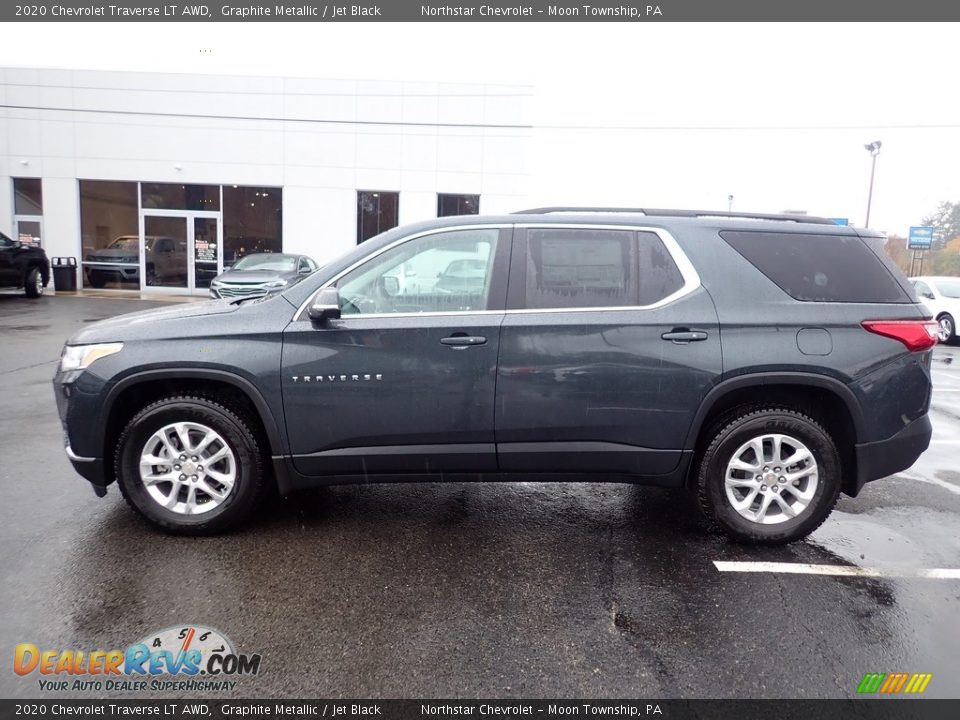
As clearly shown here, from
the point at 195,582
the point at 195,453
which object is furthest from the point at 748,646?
the point at 195,453

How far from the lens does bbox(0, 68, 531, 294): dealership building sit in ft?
63.2

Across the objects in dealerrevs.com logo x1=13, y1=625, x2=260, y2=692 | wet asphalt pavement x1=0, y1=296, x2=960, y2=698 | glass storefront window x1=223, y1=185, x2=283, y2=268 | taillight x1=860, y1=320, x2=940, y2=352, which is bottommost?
dealerrevs.com logo x1=13, y1=625, x2=260, y2=692

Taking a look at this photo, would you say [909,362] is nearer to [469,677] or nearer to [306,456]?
[469,677]

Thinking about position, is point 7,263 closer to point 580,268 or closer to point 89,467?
point 89,467

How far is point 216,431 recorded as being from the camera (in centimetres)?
364

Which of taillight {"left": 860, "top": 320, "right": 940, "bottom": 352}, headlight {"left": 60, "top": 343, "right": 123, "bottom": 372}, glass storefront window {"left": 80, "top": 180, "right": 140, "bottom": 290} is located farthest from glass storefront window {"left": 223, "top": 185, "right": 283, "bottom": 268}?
taillight {"left": 860, "top": 320, "right": 940, "bottom": 352}

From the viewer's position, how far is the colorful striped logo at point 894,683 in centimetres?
254

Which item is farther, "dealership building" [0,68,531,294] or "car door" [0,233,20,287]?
"dealership building" [0,68,531,294]

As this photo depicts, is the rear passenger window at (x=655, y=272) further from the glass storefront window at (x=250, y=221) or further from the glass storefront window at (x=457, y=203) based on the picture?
the glass storefront window at (x=250, y=221)

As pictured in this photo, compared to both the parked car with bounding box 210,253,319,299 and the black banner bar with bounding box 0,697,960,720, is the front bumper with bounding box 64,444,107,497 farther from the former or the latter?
the parked car with bounding box 210,253,319,299

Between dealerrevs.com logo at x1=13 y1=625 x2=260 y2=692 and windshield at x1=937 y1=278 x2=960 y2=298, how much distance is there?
1772 cm

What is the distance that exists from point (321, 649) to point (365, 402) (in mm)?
1291

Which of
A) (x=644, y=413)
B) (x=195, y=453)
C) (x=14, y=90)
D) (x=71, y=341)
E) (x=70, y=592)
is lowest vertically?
(x=70, y=592)

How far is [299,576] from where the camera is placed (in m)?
3.31
